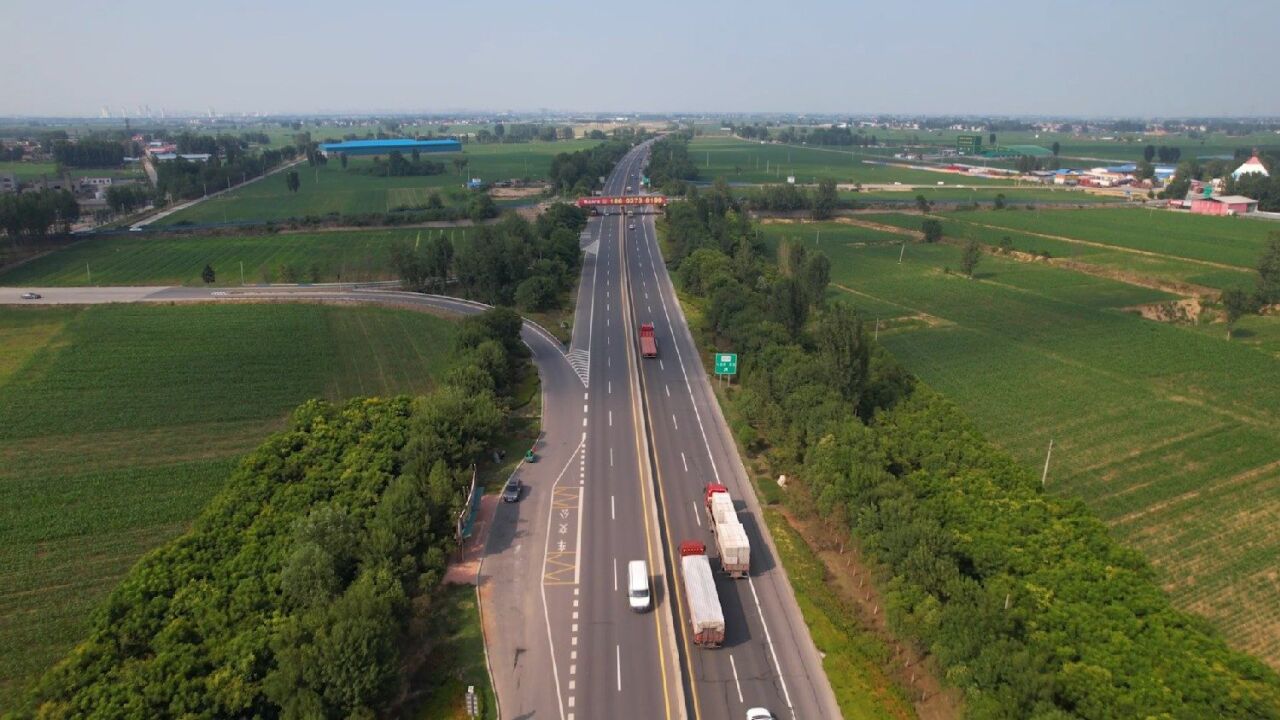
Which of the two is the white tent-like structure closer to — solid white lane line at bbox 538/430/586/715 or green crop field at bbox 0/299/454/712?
green crop field at bbox 0/299/454/712

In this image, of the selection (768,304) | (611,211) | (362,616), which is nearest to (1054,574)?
(362,616)

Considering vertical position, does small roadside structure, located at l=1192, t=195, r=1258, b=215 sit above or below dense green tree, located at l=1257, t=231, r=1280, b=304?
above

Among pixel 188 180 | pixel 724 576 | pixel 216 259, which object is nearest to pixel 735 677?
pixel 724 576

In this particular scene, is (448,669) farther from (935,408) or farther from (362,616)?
(935,408)

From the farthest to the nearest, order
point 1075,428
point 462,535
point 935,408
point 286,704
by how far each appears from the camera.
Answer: point 1075,428 < point 935,408 < point 462,535 < point 286,704

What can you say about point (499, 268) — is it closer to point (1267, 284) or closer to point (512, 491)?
point (512, 491)

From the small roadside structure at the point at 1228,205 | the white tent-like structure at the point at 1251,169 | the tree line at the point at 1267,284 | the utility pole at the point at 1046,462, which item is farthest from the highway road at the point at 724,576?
the white tent-like structure at the point at 1251,169

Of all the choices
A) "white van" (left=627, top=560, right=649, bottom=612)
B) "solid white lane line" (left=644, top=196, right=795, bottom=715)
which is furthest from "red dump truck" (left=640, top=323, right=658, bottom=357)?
"white van" (left=627, top=560, right=649, bottom=612)
